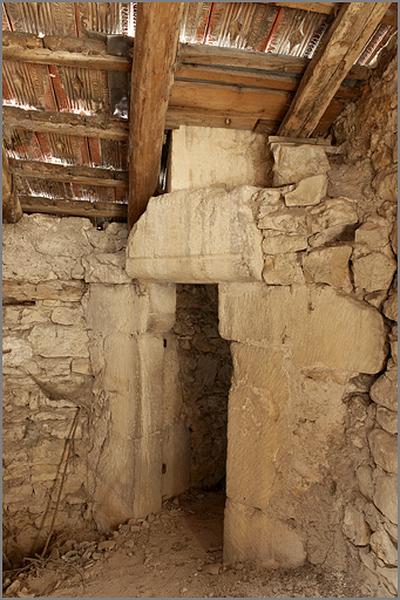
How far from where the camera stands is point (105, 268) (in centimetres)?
354

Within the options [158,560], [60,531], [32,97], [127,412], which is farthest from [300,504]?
[32,97]

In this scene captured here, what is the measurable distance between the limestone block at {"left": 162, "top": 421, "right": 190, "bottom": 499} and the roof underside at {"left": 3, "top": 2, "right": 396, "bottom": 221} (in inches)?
95.4

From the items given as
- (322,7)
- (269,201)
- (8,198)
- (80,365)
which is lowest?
(80,365)

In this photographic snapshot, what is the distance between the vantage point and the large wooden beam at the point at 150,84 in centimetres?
192

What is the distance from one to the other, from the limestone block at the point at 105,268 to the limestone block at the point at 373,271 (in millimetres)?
1915

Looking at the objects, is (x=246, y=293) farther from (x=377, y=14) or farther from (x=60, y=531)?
(x=60, y=531)

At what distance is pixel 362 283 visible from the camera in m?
2.19

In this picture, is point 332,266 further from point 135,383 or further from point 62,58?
point 135,383

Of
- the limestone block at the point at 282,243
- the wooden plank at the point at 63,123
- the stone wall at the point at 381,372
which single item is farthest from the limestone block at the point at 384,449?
the wooden plank at the point at 63,123

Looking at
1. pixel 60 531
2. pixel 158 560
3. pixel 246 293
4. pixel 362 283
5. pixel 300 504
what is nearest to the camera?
pixel 362 283

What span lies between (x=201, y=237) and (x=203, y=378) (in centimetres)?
193

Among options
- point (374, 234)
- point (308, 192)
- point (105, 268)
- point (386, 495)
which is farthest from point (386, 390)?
point (105, 268)

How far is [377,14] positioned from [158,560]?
3652mm

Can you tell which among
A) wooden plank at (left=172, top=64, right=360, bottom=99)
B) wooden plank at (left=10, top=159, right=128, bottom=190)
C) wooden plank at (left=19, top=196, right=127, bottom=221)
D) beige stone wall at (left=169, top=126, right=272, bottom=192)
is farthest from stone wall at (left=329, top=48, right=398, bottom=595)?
wooden plank at (left=19, top=196, right=127, bottom=221)
